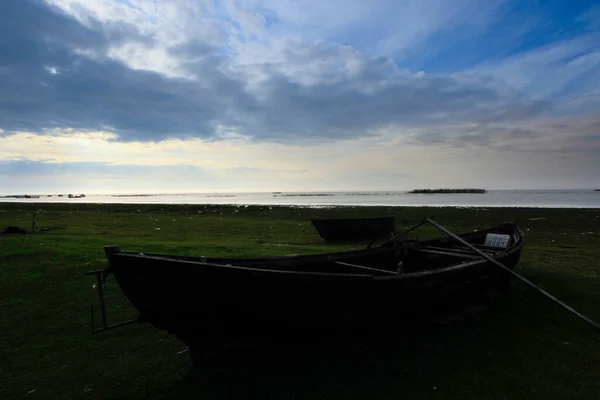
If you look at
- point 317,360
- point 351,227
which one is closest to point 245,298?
point 317,360

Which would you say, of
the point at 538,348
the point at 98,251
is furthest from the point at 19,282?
the point at 538,348

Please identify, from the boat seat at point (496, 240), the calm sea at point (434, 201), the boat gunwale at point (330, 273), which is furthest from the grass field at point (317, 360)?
the calm sea at point (434, 201)

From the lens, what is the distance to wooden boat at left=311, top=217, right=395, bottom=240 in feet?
55.8

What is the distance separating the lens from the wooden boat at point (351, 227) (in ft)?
55.8

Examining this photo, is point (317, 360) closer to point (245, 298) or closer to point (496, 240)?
point (245, 298)

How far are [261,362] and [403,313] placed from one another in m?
2.44

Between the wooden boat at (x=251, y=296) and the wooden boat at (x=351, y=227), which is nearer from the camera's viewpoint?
the wooden boat at (x=251, y=296)

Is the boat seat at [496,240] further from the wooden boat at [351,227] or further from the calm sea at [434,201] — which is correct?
the calm sea at [434,201]

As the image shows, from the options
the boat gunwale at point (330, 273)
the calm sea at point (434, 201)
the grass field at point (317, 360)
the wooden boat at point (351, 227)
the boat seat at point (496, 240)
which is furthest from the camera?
the calm sea at point (434, 201)

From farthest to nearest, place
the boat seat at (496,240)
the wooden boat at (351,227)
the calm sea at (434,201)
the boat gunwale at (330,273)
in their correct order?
the calm sea at (434,201), the wooden boat at (351,227), the boat seat at (496,240), the boat gunwale at (330,273)

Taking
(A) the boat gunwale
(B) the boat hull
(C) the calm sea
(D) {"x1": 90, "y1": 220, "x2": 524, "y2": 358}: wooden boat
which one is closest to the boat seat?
(A) the boat gunwale

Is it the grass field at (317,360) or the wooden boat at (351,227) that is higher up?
the wooden boat at (351,227)

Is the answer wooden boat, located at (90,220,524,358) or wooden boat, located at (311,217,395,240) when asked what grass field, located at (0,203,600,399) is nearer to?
wooden boat, located at (90,220,524,358)

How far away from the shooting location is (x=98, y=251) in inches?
446
